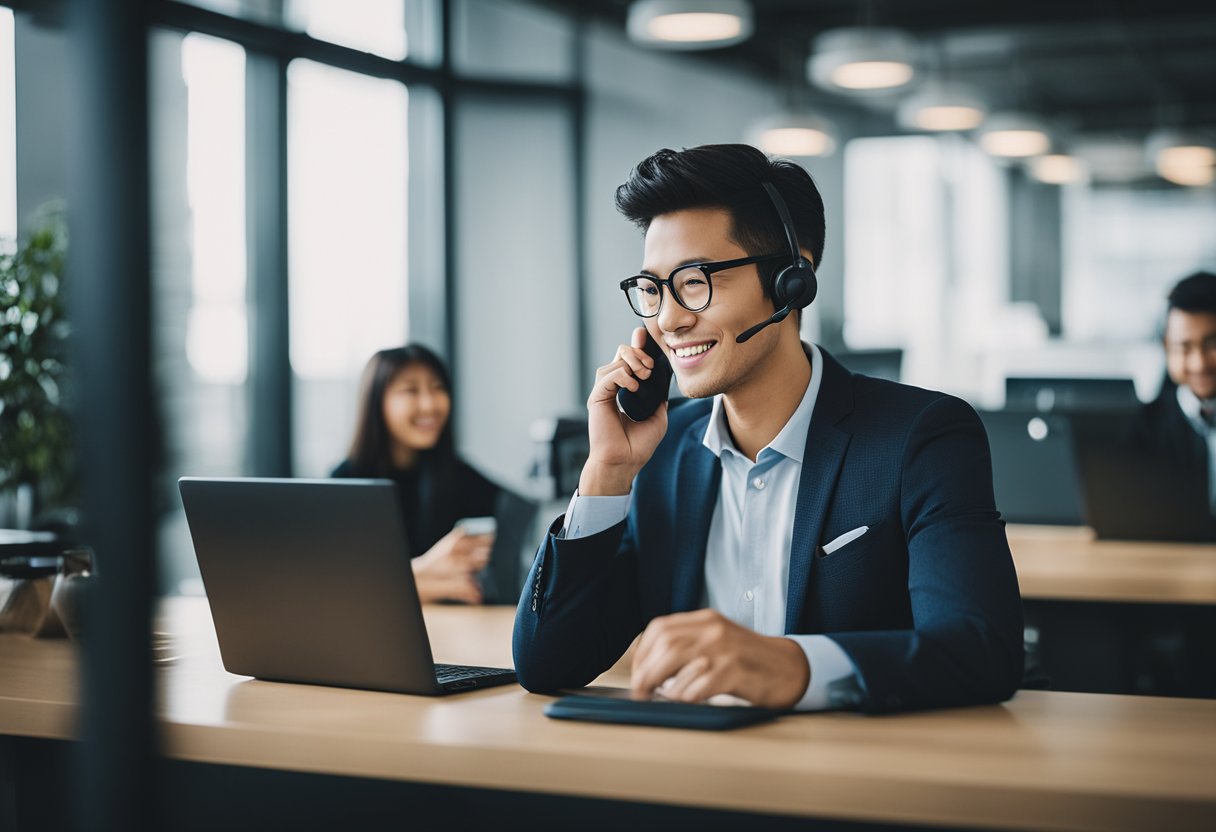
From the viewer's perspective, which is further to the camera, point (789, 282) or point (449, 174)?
point (449, 174)

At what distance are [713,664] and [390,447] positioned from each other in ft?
7.51

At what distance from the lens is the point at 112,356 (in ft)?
2.33

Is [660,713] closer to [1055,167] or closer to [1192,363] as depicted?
[1192,363]

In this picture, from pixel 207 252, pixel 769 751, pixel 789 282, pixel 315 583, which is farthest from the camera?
pixel 207 252

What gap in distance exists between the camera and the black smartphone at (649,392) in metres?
1.88

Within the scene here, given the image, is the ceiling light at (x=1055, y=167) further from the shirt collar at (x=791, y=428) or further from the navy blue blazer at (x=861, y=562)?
the navy blue blazer at (x=861, y=562)

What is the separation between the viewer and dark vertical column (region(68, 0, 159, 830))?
0.71m

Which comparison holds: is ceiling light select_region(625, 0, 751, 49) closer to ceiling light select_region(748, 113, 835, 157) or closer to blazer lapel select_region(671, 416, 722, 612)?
ceiling light select_region(748, 113, 835, 157)

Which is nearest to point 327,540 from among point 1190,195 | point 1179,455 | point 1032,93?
point 1179,455

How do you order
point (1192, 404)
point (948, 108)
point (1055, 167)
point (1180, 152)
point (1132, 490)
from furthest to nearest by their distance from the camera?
point (1055, 167)
point (1180, 152)
point (948, 108)
point (1192, 404)
point (1132, 490)

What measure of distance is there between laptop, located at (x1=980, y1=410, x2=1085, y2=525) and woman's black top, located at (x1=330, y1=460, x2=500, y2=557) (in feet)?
4.52

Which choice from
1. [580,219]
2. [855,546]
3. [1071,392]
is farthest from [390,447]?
[580,219]

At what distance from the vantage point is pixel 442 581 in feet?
8.59

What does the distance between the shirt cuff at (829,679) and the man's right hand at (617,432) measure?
1.48 feet
